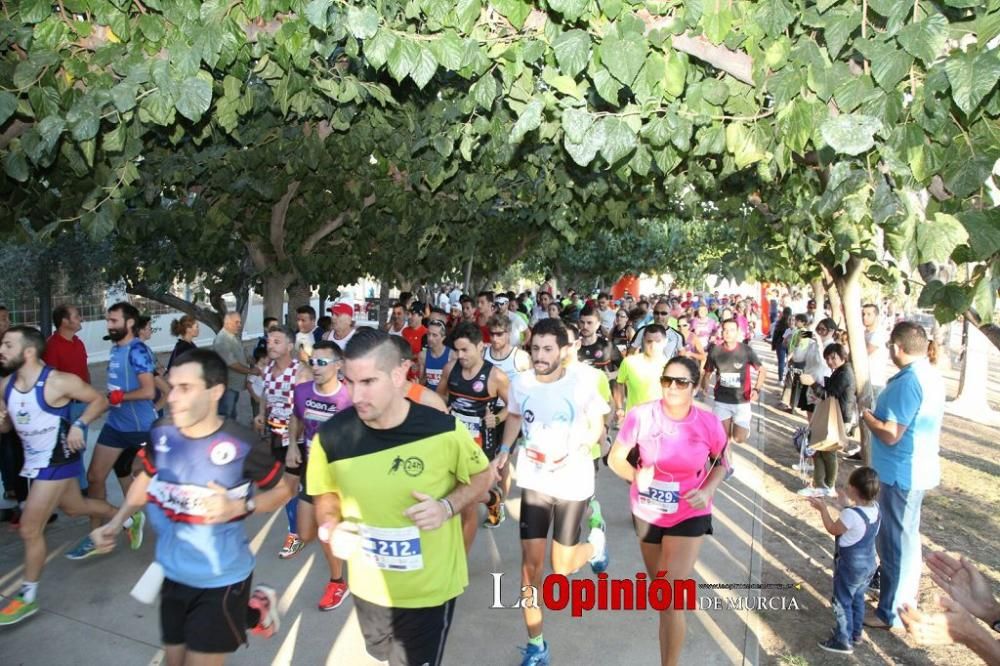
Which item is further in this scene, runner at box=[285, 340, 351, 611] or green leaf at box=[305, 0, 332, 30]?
runner at box=[285, 340, 351, 611]

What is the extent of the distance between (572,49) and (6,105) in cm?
293

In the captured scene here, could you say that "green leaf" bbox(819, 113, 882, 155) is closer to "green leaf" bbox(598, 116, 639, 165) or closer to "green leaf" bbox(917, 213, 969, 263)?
"green leaf" bbox(917, 213, 969, 263)

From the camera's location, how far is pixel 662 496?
13.5 feet

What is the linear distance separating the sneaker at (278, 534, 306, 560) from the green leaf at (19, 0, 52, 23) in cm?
389

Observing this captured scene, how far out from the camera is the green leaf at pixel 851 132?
252 cm

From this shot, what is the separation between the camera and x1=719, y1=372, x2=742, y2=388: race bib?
316 inches

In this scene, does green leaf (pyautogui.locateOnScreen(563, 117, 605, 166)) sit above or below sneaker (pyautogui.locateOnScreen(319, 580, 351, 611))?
above

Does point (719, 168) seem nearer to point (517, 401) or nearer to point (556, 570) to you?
point (517, 401)

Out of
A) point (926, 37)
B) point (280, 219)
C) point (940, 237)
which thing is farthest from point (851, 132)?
point (280, 219)

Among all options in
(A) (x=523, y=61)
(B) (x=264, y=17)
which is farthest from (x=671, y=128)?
(B) (x=264, y=17)

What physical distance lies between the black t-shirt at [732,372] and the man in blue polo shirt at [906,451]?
325 centimetres

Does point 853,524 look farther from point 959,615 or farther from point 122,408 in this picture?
point 122,408

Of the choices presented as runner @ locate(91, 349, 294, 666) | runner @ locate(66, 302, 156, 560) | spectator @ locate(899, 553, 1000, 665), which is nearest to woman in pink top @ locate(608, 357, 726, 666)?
spectator @ locate(899, 553, 1000, 665)

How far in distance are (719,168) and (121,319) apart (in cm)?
524
